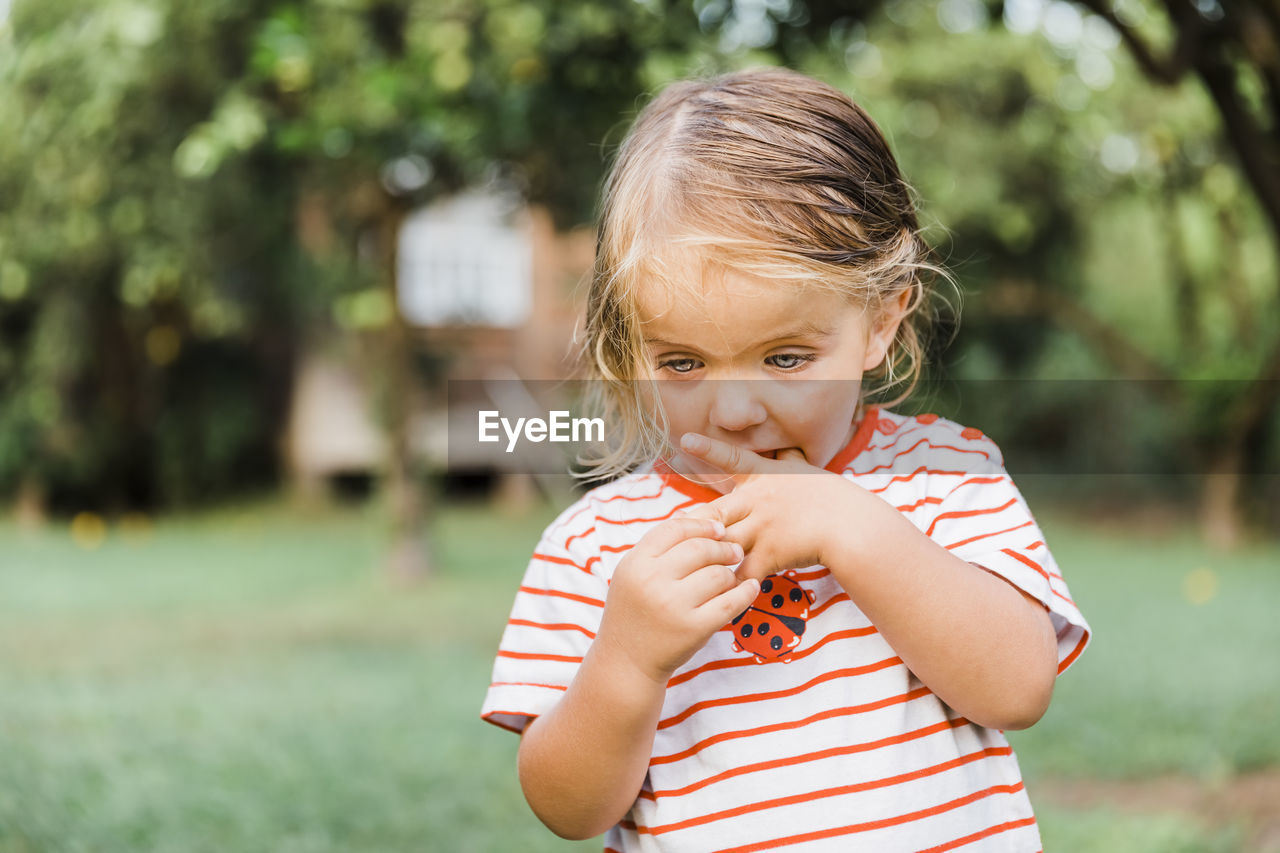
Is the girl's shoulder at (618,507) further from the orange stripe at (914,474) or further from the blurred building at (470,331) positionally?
the blurred building at (470,331)

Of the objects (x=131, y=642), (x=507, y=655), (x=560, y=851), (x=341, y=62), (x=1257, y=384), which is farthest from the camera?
(x=1257, y=384)

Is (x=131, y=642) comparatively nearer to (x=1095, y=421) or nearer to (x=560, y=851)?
(x=560, y=851)

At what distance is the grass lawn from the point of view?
3080 mm

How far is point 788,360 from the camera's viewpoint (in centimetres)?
107

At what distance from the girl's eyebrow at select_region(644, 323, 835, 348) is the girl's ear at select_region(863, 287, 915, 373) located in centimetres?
11

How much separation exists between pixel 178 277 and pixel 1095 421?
8490 mm

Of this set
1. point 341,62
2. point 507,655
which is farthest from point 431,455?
point 507,655

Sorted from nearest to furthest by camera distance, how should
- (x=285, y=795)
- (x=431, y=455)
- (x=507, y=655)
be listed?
1. (x=507, y=655)
2. (x=285, y=795)
3. (x=431, y=455)

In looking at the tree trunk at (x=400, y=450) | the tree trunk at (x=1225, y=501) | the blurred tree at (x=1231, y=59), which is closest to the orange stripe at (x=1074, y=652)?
the blurred tree at (x=1231, y=59)

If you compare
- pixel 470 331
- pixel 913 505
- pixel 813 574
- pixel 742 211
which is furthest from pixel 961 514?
pixel 470 331

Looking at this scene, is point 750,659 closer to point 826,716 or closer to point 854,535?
point 826,716

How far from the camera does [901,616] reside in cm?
102

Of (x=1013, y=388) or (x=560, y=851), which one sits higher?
(x=560, y=851)

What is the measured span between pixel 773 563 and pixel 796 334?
0.68 feet
